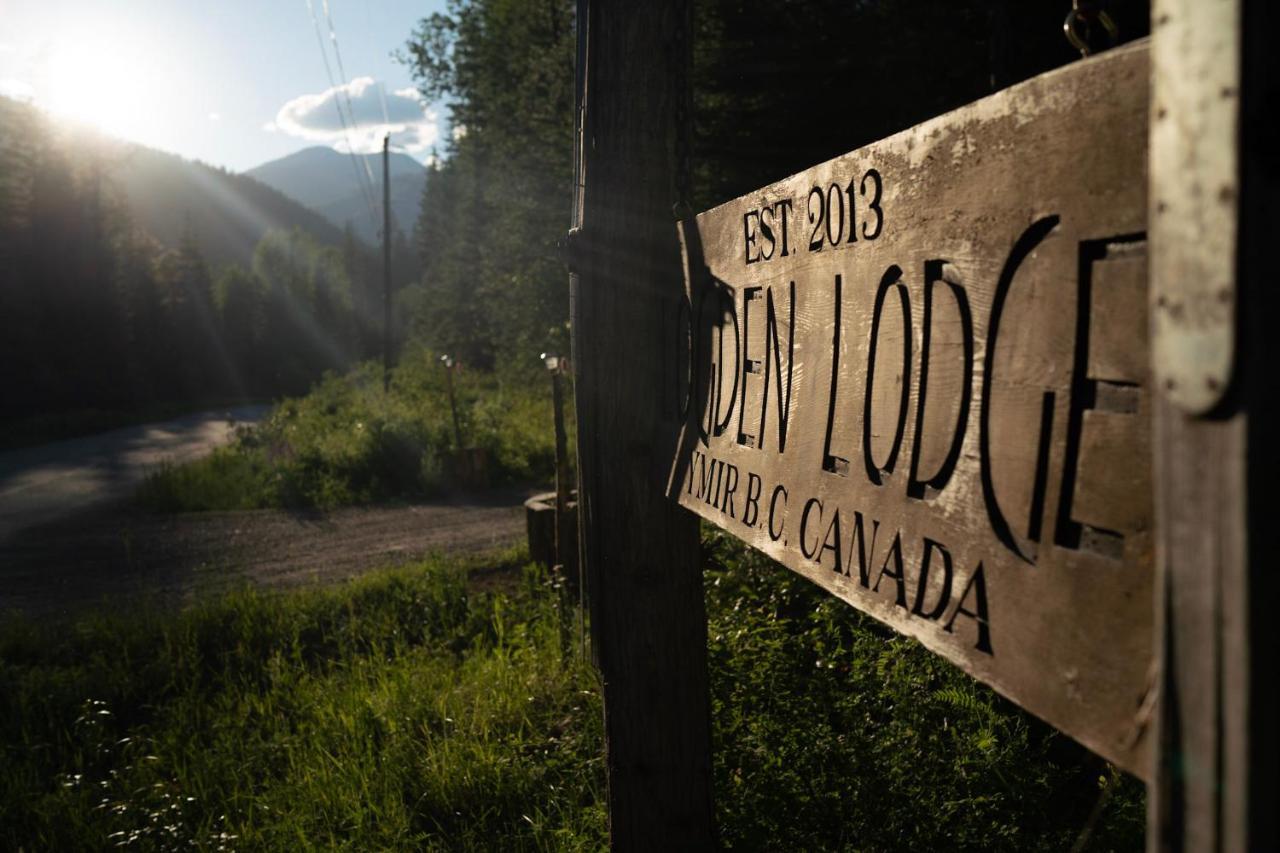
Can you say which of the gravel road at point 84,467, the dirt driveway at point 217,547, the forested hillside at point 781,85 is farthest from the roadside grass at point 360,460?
the forested hillside at point 781,85

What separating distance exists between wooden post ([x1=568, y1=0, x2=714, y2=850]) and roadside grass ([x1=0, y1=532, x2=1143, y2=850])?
0.99 ft

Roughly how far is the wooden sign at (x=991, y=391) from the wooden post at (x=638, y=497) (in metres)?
0.67

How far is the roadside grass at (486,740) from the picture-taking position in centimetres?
238

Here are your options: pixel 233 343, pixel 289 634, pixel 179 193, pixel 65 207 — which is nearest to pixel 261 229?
pixel 179 193

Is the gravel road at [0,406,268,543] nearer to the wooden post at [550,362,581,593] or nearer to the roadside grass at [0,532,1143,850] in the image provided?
the roadside grass at [0,532,1143,850]

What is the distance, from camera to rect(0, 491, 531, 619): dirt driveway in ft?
24.3

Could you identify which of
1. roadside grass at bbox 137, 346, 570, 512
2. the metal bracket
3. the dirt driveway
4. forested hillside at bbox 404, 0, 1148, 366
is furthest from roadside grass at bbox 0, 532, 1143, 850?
roadside grass at bbox 137, 346, 570, 512

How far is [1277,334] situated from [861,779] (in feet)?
6.53

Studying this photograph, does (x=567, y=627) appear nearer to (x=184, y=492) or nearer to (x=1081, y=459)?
(x=1081, y=459)

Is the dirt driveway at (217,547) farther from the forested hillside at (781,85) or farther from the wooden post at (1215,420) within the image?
the wooden post at (1215,420)

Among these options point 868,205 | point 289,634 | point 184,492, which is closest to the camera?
point 868,205

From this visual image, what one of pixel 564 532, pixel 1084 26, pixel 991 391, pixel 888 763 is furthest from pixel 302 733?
pixel 1084 26

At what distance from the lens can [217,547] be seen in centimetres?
897

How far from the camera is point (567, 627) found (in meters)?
4.74
